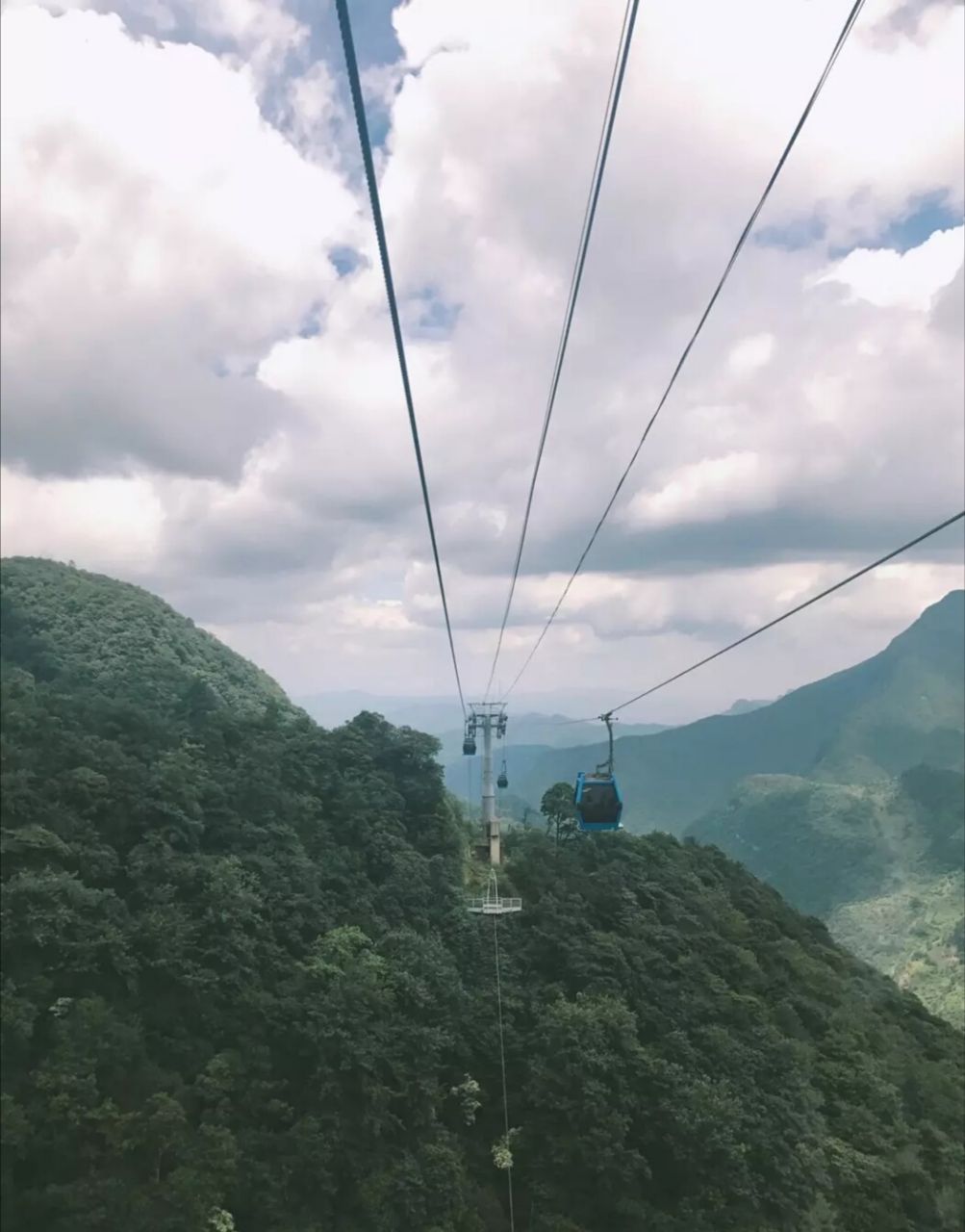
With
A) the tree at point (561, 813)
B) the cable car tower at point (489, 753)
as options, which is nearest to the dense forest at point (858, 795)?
the tree at point (561, 813)

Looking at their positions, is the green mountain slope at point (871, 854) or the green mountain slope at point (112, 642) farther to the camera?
the green mountain slope at point (871, 854)

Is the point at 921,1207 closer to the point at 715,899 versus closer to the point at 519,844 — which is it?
the point at 715,899

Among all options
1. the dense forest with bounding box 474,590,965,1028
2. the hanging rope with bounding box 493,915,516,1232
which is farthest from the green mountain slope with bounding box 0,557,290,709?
the dense forest with bounding box 474,590,965,1028

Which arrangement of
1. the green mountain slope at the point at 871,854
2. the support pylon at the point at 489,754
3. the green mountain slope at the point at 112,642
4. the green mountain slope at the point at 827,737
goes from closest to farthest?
the support pylon at the point at 489,754 < the green mountain slope at the point at 112,642 < the green mountain slope at the point at 871,854 < the green mountain slope at the point at 827,737

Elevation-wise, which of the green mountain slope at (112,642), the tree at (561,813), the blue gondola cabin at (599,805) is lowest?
the tree at (561,813)

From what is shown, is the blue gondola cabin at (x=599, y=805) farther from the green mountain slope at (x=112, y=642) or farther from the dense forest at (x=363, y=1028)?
the green mountain slope at (x=112, y=642)

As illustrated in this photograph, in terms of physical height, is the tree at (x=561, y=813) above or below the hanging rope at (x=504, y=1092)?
above

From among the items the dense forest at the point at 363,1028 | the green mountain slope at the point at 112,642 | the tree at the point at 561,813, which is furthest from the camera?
the tree at the point at 561,813
